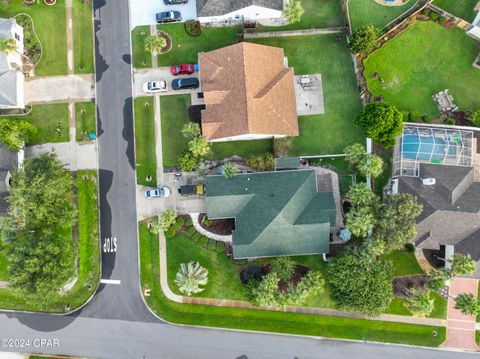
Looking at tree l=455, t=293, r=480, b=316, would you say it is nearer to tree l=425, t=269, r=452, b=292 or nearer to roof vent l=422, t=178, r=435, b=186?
tree l=425, t=269, r=452, b=292

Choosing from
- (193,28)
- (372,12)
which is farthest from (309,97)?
(193,28)

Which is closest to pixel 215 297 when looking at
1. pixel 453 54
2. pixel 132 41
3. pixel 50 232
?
pixel 50 232

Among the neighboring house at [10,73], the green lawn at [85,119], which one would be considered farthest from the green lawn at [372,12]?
the neighboring house at [10,73]

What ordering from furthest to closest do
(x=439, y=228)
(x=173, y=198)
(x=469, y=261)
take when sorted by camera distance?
(x=173, y=198) → (x=439, y=228) → (x=469, y=261)

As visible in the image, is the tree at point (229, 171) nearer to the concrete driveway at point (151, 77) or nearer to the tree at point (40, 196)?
the concrete driveway at point (151, 77)

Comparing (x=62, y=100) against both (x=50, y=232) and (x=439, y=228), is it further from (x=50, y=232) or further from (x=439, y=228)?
(x=439, y=228)

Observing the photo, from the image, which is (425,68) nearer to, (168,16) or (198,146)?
(198,146)
